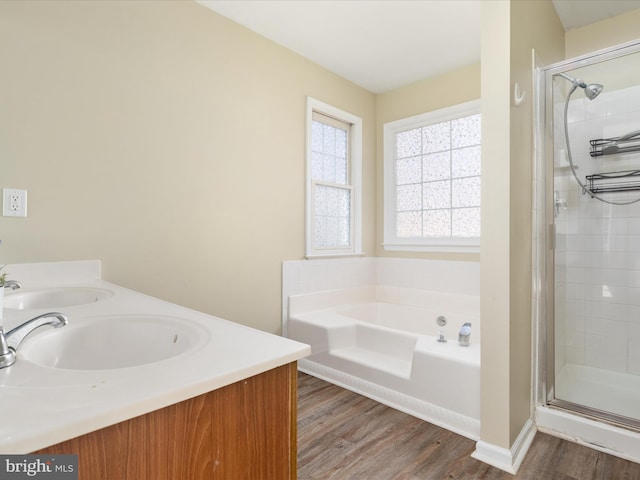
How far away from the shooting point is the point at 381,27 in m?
2.50

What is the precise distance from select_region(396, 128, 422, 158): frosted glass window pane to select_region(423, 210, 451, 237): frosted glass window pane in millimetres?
624

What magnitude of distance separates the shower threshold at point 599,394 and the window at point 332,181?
1.90 metres

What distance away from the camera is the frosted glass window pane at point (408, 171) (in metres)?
3.43

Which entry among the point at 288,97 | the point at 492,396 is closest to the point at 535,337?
the point at 492,396

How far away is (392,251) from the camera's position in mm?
3531

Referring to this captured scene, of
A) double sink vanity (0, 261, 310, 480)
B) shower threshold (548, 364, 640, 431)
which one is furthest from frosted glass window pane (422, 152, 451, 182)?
double sink vanity (0, 261, 310, 480)

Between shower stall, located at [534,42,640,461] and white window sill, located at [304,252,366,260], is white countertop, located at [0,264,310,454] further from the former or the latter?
white window sill, located at [304,252,366,260]

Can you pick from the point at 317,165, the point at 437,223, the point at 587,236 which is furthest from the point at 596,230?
the point at 317,165

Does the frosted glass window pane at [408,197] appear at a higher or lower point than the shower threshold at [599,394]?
higher

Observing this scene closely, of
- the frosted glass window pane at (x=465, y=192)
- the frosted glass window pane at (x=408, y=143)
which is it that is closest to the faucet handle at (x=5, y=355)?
the frosted glass window pane at (x=465, y=192)

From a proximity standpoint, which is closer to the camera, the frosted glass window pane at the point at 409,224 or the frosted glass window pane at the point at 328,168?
the frosted glass window pane at the point at 328,168

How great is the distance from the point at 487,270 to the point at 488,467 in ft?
2.96

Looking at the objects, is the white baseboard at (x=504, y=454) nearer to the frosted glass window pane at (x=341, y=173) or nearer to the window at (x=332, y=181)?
the window at (x=332, y=181)

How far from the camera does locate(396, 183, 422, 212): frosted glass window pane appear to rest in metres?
3.42
